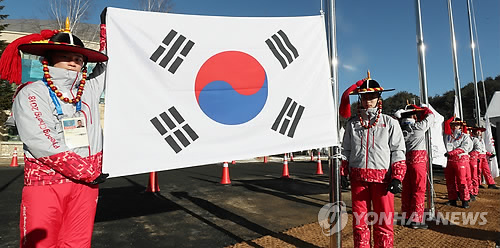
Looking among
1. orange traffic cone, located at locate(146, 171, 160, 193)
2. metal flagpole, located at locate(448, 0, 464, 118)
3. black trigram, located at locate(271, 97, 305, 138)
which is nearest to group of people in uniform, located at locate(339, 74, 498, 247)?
black trigram, located at locate(271, 97, 305, 138)

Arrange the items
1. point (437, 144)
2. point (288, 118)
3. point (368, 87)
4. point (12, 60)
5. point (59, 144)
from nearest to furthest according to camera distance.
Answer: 1. point (59, 144)
2. point (12, 60)
3. point (288, 118)
4. point (368, 87)
5. point (437, 144)

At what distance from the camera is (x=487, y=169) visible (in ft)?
31.4

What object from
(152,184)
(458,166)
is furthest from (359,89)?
(152,184)

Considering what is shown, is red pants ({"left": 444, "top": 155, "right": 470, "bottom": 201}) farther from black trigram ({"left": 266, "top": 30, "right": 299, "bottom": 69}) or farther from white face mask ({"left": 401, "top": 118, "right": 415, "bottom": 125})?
Answer: black trigram ({"left": 266, "top": 30, "right": 299, "bottom": 69})

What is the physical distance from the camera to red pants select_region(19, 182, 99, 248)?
1.80 metres

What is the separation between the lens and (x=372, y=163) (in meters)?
3.11

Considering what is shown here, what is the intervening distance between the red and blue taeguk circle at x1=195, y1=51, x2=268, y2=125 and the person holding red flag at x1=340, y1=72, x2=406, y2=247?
1.23m

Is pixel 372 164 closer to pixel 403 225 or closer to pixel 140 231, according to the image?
pixel 403 225

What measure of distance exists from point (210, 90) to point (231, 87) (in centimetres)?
20

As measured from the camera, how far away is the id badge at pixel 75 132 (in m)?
1.94

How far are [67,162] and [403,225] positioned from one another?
479 cm

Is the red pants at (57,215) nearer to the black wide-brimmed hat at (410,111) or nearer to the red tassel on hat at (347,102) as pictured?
the red tassel on hat at (347,102)

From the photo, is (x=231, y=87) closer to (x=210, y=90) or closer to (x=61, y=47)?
(x=210, y=90)

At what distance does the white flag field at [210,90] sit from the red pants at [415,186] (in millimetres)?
2756
